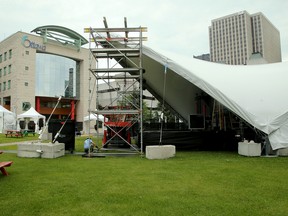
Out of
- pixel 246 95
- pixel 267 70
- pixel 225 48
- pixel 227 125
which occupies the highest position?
pixel 225 48

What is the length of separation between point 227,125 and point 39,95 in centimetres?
3957

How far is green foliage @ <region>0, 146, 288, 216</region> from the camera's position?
3779mm

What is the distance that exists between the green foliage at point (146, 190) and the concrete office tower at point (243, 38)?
211 ft

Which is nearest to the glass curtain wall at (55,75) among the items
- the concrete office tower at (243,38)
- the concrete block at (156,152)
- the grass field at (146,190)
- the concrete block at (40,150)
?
the concrete office tower at (243,38)

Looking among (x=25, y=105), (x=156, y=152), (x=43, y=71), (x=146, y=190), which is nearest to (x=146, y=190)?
(x=146, y=190)

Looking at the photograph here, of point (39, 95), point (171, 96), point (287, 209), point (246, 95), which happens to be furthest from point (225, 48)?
point (287, 209)

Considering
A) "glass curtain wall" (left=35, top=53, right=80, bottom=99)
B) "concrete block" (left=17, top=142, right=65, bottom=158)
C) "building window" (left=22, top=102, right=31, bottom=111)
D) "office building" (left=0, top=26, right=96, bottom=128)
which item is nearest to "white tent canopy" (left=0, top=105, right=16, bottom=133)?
"office building" (left=0, top=26, right=96, bottom=128)

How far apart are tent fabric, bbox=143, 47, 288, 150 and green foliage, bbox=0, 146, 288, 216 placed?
290cm

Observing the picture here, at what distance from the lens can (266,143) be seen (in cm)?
984

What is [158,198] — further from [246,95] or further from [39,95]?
[39,95]

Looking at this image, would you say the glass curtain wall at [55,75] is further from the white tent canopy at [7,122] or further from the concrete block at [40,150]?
the concrete block at [40,150]

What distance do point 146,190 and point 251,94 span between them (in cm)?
753

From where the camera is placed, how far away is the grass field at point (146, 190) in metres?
3.78

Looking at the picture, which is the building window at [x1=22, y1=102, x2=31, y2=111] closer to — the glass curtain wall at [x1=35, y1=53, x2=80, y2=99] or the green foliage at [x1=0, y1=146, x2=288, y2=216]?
the glass curtain wall at [x1=35, y1=53, x2=80, y2=99]
